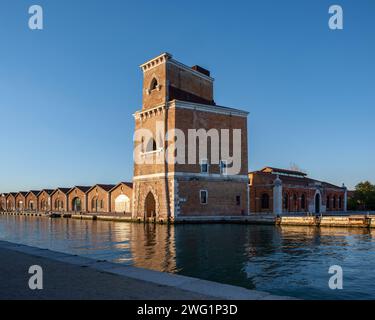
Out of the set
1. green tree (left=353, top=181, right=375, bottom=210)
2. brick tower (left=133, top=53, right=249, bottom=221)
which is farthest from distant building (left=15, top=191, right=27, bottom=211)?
green tree (left=353, top=181, right=375, bottom=210)

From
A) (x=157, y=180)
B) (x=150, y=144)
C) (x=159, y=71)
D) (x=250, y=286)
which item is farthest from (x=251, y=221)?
(x=250, y=286)

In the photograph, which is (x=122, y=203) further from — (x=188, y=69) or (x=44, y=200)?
(x=44, y=200)

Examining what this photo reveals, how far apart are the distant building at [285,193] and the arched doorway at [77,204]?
37383mm

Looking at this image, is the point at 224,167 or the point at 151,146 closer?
the point at 224,167

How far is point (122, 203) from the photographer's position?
61406 millimetres

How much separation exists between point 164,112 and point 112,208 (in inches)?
1160

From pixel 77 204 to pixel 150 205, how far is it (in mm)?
35501

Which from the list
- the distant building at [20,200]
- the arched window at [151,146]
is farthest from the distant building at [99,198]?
the distant building at [20,200]

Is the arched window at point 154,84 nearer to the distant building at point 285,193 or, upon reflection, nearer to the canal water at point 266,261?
the distant building at point 285,193

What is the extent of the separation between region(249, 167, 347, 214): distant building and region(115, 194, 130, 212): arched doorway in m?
21.6

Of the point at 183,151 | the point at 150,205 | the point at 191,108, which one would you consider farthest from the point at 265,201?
the point at 191,108

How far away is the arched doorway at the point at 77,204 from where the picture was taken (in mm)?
73100

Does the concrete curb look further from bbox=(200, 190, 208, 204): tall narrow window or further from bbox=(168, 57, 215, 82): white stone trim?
bbox=(168, 57, 215, 82): white stone trim
